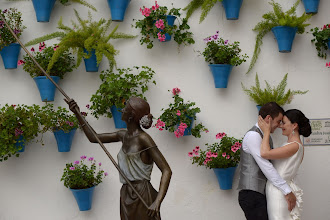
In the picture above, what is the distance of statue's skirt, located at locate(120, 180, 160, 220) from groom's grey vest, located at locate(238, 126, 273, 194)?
32.2 inches

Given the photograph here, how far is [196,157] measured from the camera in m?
4.71

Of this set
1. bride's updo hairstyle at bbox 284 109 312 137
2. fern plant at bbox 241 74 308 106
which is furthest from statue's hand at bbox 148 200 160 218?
fern plant at bbox 241 74 308 106

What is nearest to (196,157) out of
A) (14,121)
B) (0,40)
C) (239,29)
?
(239,29)

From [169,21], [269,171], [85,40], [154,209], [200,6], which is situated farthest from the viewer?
[200,6]

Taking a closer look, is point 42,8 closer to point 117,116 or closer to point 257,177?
point 117,116

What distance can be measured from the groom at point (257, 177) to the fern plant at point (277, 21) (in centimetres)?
120

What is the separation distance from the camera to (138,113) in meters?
3.13

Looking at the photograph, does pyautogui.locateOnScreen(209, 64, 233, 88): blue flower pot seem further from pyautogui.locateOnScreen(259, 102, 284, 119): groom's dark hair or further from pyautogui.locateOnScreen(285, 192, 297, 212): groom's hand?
pyautogui.locateOnScreen(285, 192, 297, 212): groom's hand

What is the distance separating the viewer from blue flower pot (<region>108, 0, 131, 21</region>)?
4668 millimetres

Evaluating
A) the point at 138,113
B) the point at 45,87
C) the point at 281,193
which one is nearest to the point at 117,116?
the point at 45,87

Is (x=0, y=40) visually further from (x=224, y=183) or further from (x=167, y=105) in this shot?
(x=224, y=183)

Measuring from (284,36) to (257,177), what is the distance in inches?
62.7

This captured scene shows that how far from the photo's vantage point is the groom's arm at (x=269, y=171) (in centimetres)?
362

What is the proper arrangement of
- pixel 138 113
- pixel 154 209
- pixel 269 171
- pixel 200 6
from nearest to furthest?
pixel 154 209
pixel 138 113
pixel 269 171
pixel 200 6
